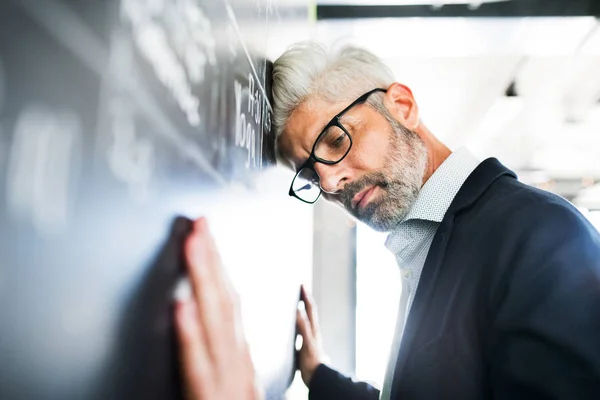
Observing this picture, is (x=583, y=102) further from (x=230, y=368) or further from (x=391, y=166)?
(x=230, y=368)

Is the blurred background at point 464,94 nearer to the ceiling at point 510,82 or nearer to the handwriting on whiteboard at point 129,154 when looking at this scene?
the ceiling at point 510,82

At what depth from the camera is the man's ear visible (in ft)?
3.79

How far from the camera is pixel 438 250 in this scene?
944mm

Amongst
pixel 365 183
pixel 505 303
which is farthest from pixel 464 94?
pixel 505 303

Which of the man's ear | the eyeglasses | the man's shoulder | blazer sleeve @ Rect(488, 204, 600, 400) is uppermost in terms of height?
the man's ear

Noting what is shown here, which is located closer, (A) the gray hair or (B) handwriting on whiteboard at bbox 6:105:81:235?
(B) handwriting on whiteboard at bbox 6:105:81:235

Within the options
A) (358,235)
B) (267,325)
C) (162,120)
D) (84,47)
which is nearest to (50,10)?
(84,47)

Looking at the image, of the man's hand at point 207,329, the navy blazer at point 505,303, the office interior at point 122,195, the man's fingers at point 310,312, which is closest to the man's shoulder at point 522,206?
the navy blazer at point 505,303

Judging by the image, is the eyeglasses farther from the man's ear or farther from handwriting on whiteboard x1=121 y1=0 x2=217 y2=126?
handwriting on whiteboard x1=121 y1=0 x2=217 y2=126

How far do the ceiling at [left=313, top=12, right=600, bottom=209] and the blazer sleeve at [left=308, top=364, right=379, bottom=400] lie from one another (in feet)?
2.82

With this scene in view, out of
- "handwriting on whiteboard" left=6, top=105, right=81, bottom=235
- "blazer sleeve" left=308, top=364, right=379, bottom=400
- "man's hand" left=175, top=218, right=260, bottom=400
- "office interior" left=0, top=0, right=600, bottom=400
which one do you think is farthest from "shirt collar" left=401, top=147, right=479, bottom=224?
"handwriting on whiteboard" left=6, top=105, right=81, bottom=235

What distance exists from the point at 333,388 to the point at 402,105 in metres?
0.75

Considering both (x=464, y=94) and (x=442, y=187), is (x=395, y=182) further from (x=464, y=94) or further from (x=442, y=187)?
(x=464, y=94)

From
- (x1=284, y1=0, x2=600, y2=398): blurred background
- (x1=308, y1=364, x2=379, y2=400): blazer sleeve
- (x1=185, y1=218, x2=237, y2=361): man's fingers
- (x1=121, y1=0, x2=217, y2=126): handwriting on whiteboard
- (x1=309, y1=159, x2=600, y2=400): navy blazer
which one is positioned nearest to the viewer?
(x1=121, y1=0, x2=217, y2=126): handwriting on whiteboard
